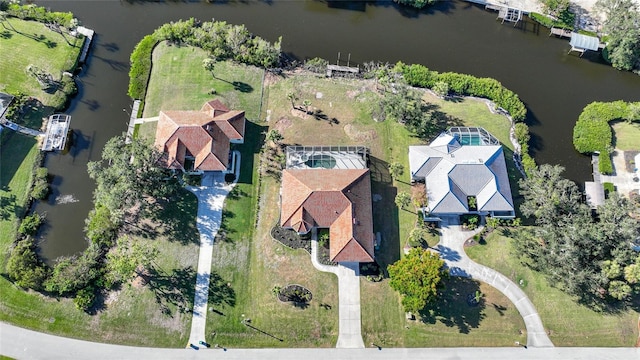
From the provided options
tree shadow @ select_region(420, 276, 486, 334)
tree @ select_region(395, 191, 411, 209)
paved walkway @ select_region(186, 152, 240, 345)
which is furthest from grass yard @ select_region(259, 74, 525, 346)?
paved walkway @ select_region(186, 152, 240, 345)

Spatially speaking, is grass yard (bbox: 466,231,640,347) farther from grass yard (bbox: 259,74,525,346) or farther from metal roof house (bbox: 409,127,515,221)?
metal roof house (bbox: 409,127,515,221)

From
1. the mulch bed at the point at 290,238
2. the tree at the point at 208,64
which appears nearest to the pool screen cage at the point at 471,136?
the mulch bed at the point at 290,238

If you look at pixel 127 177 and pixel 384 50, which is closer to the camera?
pixel 127 177

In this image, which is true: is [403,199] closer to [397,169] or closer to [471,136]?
[397,169]

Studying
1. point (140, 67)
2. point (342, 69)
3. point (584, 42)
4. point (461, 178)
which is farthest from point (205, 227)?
point (584, 42)

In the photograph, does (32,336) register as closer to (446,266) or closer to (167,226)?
(167,226)

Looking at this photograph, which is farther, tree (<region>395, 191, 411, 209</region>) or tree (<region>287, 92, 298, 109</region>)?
tree (<region>287, 92, 298, 109</region>)

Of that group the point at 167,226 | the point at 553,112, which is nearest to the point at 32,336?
the point at 167,226
